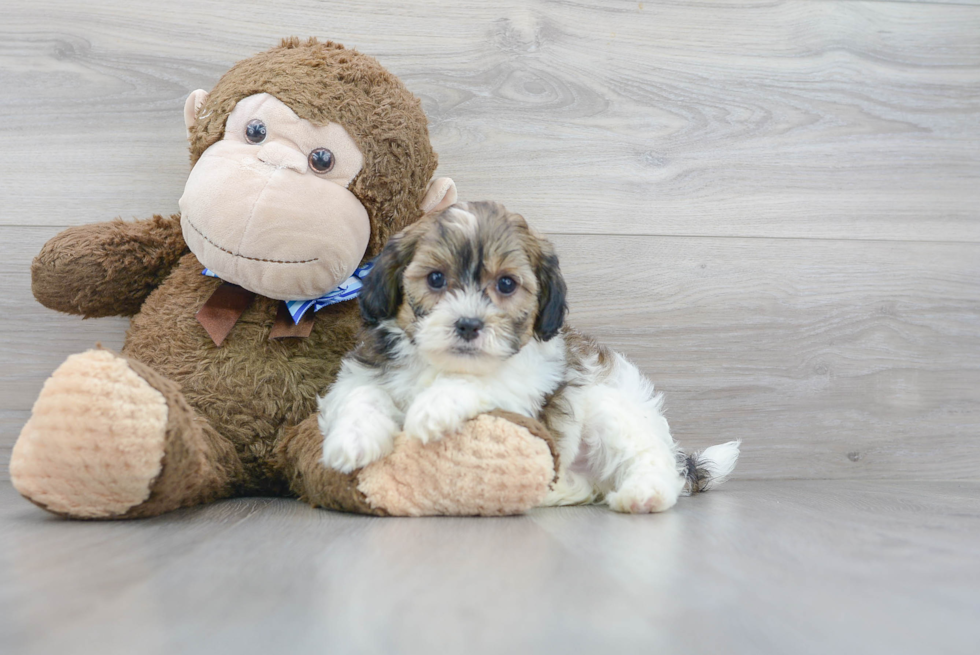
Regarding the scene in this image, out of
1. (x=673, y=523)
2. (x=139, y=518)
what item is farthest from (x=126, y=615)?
(x=673, y=523)

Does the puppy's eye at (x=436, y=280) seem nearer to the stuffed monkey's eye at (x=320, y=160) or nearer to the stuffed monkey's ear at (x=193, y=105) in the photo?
the stuffed monkey's eye at (x=320, y=160)

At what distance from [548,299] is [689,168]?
0.90 meters

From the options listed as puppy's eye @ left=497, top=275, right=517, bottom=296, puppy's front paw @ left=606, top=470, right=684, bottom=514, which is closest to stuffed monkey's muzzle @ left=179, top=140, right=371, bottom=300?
puppy's eye @ left=497, top=275, right=517, bottom=296

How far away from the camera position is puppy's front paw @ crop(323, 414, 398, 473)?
4.27 feet

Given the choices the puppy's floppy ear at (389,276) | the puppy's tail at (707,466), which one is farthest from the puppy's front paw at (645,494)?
the puppy's floppy ear at (389,276)

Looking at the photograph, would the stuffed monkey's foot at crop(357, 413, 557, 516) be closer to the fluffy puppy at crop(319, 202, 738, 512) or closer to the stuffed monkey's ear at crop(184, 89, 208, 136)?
the fluffy puppy at crop(319, 202, 738, 512)

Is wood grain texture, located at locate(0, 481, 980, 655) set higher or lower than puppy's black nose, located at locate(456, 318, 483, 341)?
lower

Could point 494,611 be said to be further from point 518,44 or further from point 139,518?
point 518,44

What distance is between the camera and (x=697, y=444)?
2143mm

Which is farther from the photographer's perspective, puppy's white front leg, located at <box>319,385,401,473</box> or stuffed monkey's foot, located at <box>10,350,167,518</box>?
puppy's white front leg, located at <box>319,385,401,473</box>

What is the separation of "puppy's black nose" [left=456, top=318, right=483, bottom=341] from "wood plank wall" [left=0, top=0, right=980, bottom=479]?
81 centimetres

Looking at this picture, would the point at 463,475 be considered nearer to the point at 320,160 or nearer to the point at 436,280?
the point at 436,280

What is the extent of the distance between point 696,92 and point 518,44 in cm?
53

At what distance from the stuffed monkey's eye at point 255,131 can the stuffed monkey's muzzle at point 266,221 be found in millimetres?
21
